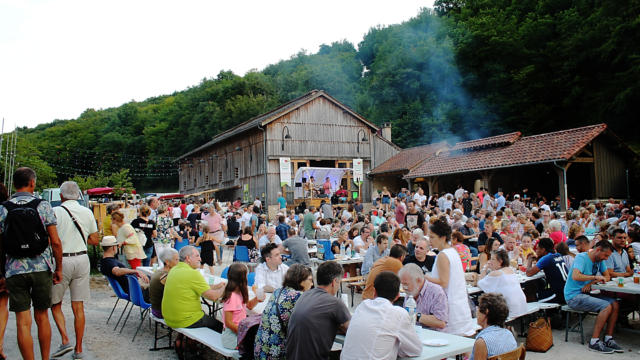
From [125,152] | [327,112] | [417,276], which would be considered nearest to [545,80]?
[327,112]

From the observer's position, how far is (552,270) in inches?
271

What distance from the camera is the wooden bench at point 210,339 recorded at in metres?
4.59

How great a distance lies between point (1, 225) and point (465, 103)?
3851 centimetres

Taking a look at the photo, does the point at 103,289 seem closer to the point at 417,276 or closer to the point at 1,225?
the point at 1,225

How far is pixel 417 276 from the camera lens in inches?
185

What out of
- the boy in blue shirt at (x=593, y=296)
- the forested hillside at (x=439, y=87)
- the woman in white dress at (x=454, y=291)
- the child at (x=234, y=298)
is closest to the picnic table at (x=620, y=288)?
the boy in blue shirt at (x=593, y=296)

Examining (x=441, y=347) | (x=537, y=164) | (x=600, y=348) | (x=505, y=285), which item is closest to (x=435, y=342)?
(x=441, y=347)

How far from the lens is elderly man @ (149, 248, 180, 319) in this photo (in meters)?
5.89

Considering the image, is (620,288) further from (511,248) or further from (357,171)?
(357,171)

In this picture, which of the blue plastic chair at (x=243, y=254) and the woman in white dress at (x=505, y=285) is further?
the blue plastic chair at (x=243, y=254)

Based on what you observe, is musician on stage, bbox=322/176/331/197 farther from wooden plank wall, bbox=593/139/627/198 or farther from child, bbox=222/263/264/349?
child, bbox=222/263/264/349

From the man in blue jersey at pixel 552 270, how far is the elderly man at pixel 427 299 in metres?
3.02

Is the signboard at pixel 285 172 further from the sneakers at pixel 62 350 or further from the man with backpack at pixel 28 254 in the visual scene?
the man with backpack at pixel 28 254

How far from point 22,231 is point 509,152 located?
20.7 m
